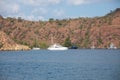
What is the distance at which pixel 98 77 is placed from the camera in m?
43.5

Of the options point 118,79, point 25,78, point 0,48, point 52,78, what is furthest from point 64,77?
point 0,48

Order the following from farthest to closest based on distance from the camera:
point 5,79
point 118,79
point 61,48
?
point 61,48 → point 5,79 → point 118,79

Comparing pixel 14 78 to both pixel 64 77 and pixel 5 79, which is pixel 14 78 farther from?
pixel 64 77

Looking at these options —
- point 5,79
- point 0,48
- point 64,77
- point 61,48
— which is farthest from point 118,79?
point 0,48

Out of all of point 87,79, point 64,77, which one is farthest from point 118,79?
point 64,77

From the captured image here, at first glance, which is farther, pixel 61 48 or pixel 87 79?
pixel 61 48

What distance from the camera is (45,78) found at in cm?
4381

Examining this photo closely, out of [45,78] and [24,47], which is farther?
[24,47]

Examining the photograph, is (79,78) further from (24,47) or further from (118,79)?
(24,47)

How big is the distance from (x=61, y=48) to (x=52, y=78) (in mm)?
146696

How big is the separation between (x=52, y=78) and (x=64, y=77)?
1445mm

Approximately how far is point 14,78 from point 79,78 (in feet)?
23.3

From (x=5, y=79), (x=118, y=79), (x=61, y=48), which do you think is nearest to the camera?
(x=118, y=79)

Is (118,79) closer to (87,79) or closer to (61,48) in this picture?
(87,79)
